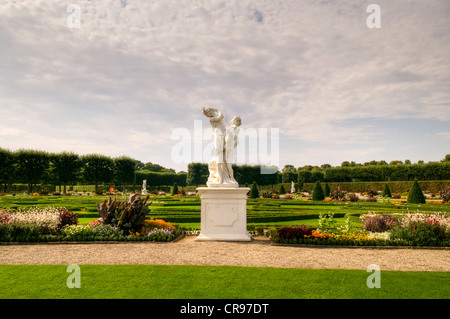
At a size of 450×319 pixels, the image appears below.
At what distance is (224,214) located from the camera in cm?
969

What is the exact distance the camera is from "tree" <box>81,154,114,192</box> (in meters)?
41.7

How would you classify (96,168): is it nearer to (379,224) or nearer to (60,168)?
(60,168)

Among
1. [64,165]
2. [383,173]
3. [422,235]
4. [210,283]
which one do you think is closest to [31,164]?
[64,165]

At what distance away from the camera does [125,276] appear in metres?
5.65

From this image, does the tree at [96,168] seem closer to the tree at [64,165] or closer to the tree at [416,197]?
the tree at [64,165]

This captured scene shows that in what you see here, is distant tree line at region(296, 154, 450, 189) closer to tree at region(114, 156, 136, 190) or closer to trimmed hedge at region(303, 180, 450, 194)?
trimmed hedge at region(303, 180, 450, 194)

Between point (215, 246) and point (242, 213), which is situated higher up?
point (242, 213)

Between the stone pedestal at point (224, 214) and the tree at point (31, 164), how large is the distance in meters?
34.8

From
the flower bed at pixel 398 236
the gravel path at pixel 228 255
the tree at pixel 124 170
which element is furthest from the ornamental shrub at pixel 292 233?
the tree at pixel 124 170

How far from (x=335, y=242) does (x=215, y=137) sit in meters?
4.51
